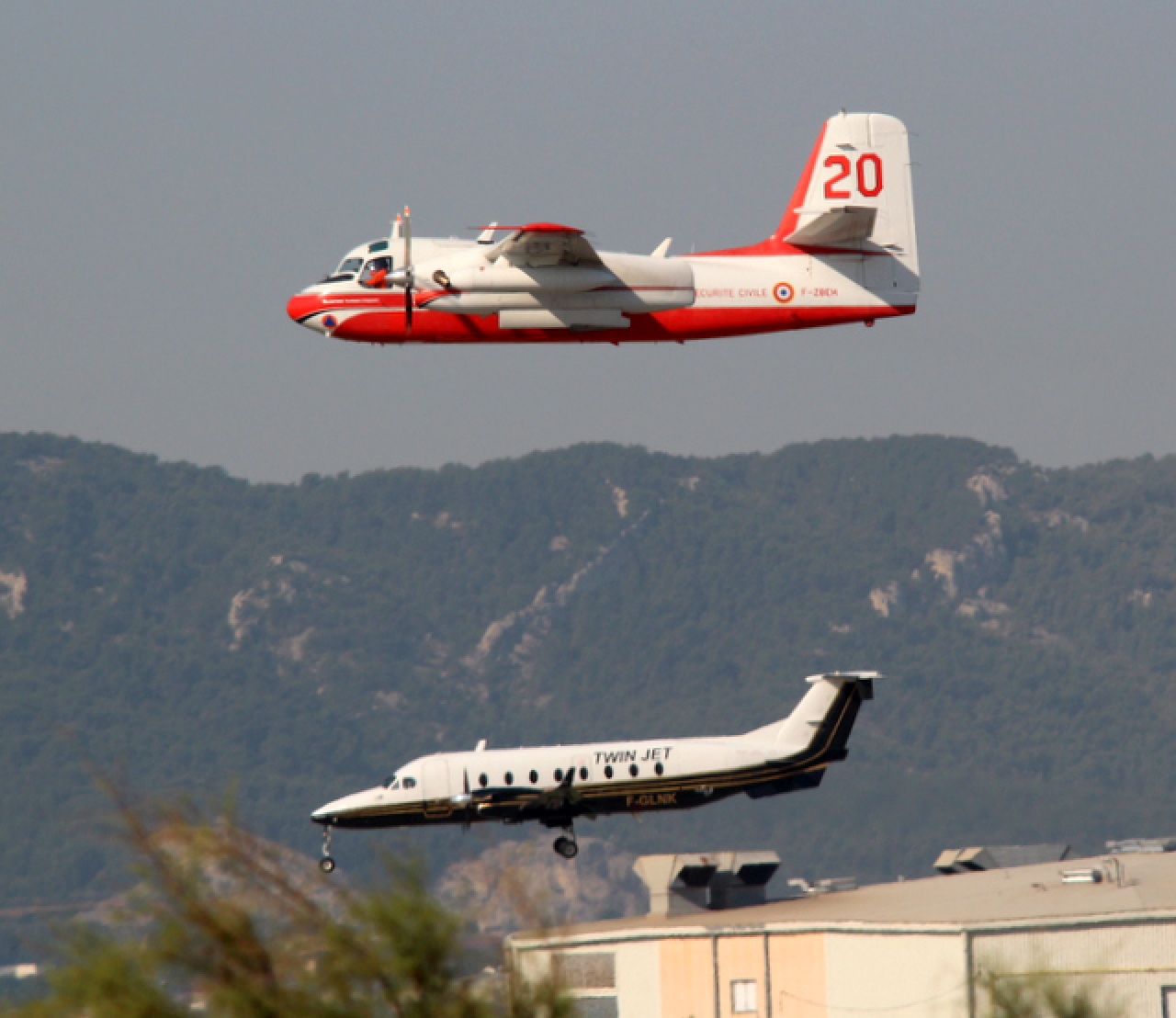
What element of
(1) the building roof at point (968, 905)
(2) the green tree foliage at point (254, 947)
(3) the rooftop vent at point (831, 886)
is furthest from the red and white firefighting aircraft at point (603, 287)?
(2) the green tree foliage at point (254, 947)

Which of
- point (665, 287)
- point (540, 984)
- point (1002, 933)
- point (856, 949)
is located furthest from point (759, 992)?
point (540, 984)

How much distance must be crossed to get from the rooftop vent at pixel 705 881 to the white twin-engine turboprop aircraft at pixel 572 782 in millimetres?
2372

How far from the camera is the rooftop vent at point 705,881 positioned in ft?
226

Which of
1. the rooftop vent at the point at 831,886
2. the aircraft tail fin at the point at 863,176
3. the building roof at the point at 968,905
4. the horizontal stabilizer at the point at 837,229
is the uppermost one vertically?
the aircraft tail fin at the point at 863,176

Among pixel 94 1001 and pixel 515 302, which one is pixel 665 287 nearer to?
pixel 515 302

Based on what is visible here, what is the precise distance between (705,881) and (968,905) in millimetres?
11476

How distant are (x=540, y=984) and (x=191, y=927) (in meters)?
3.78

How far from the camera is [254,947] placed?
20.5 m

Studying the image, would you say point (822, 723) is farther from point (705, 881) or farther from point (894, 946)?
point (894, 946)

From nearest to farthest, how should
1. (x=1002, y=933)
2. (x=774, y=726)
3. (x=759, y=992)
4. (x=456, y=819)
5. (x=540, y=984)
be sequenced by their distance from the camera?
(x=540, y=984) < (x=1002, y=933) < (x=759, y=992) < (x=456, y=819) < (x=774, y=726)

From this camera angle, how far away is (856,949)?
58719 millimetres

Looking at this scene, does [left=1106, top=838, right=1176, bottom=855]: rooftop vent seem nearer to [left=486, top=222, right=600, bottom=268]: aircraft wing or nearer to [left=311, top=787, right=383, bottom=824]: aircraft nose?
[left=311, top=787, right=383, bottom=824]: aircraft nose

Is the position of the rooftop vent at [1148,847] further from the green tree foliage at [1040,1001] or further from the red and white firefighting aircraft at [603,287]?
the green tree foliage at [1040,1001]

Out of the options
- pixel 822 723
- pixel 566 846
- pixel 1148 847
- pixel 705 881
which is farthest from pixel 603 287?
pixel 1148 847
